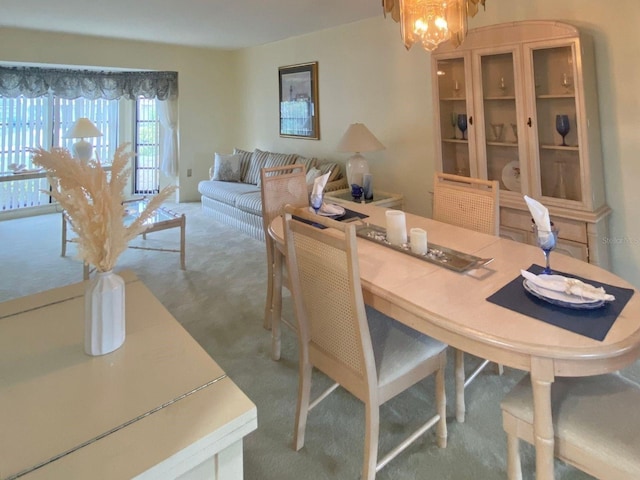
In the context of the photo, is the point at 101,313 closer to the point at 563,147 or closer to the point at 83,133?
the point at 563,147

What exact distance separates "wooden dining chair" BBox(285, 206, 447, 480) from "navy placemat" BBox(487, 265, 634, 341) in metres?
0.37

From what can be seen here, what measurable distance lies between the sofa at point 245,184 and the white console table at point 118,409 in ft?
10.9

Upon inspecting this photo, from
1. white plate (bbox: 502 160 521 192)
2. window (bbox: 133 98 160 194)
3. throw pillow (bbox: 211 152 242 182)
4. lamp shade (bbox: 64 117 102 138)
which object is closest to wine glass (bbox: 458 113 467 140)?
white plate (bbox: 502 160 521 192)

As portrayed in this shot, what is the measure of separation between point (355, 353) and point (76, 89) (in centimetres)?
621

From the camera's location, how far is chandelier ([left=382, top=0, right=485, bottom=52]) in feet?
6.01

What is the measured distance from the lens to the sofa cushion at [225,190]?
16.3 ft

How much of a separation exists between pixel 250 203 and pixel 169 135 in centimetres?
273

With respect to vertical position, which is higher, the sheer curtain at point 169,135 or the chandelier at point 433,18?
the sheer curtain at point 169,135

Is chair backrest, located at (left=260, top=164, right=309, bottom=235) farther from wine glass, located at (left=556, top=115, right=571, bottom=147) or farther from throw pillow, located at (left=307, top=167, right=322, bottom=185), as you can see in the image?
wine glass, located at (left=556, top=115, right=571, bottom=147)

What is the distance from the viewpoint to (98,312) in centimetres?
100

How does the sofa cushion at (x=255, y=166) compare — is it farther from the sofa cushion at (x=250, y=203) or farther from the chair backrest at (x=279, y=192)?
the chair backrest at (x=279, y=192)

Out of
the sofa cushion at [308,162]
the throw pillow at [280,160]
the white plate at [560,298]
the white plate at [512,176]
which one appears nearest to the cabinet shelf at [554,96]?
the white plate at [512,176]

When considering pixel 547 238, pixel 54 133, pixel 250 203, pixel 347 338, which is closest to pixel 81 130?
pixel 54 133

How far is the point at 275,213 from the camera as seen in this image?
8.10 ft
